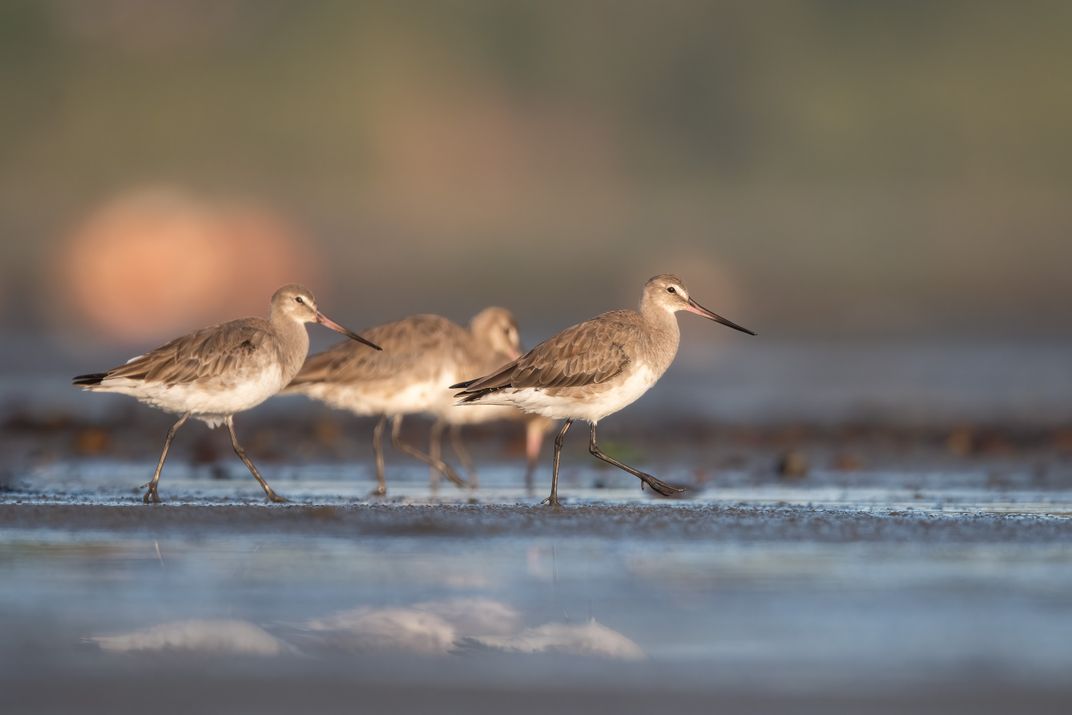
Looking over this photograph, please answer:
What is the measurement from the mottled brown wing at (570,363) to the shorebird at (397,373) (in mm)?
2049

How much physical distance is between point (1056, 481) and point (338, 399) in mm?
5611

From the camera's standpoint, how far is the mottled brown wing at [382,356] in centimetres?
1241

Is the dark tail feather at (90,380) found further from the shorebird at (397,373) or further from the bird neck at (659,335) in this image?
the bird neck at (659,335)

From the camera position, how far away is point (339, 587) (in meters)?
6.36

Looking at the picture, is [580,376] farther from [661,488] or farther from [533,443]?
[533,443]

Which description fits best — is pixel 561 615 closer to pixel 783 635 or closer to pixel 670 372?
pixel 783 635

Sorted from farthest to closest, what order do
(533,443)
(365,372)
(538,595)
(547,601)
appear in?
Answer: (533,443)
(365,372)
(538,595)
(547,601)

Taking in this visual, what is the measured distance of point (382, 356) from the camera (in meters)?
12.5

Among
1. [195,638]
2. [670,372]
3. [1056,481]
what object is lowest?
[195,638]

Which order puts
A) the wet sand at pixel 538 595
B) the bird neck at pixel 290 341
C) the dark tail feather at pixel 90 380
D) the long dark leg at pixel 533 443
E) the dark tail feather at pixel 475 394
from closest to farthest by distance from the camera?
the wet sand at pixel 538 595
the dark tail feather at pixel 90 380
the dark tail feather at pixel 475 394
the bird neck at pixel 290 341
the long dark leg at pixel 533 443

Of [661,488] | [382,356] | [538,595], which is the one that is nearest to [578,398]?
[661,488]

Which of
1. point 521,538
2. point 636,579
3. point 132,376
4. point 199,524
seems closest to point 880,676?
point 636,579

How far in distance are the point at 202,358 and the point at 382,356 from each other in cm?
225

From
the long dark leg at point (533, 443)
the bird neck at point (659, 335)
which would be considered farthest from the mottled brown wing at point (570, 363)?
the long dark leg at point (533, 443)
